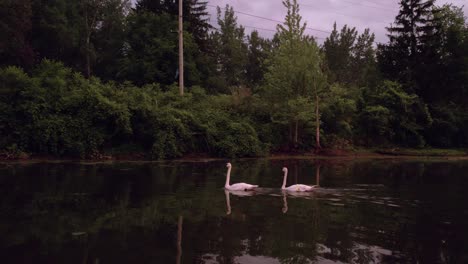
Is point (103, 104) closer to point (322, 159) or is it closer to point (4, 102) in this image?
point (4, 102)

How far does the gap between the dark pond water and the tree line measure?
8.43m

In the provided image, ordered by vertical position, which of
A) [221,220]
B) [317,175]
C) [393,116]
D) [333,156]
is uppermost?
[393,116]

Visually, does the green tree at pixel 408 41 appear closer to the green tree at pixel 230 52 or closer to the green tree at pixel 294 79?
the green tree at pixel 294 79

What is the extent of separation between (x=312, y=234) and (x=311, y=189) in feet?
20.9

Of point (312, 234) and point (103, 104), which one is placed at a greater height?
point (103, 104)

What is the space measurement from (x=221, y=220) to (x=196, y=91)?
2534 centimetres

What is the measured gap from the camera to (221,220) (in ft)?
38.4

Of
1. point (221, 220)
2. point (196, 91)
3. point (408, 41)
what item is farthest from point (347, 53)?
point (221, 220)

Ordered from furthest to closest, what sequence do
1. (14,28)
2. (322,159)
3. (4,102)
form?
(14,28), (322,159), (4,102)

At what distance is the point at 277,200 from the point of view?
49.2 feet

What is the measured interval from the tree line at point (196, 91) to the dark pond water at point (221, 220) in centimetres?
843

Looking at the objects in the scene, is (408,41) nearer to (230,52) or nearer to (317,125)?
(317,125)

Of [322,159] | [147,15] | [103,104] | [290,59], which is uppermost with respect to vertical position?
[147,15]

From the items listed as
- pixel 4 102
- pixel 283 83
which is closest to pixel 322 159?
pixel 283 83
